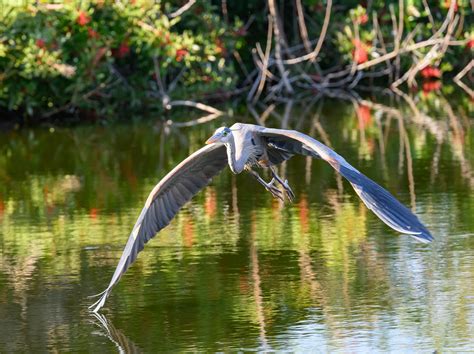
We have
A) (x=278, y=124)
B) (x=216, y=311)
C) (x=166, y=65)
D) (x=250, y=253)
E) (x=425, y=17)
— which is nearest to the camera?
(x=216, y=311)

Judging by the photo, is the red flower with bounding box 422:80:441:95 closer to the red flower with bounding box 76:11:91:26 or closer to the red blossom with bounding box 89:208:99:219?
the red flower with bounding box 76:11:91:26

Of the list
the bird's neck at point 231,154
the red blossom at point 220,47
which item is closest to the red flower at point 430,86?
the red blossom at point 220,47

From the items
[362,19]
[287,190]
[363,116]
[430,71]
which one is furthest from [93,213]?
[430,71]

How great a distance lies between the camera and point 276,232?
11.8 m

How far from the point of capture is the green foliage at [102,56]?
19.8m

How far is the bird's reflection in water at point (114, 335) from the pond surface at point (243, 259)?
12 mm

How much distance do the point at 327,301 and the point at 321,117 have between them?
39.5 ft

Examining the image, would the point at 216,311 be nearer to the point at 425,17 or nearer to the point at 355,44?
the point at 355,44

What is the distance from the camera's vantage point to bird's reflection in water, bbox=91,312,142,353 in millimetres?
8233

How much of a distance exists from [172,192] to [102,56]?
11703mm

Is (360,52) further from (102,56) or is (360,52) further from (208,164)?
(208,164)

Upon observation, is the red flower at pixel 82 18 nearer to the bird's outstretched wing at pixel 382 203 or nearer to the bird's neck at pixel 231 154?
the bird's neck at pixel 231 154

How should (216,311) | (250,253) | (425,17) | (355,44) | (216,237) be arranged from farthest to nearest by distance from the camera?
(425,17) → (355,44) → (216,237) → (250,253) → (216,311)

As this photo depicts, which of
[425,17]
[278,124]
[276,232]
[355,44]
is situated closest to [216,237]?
[276,232]
